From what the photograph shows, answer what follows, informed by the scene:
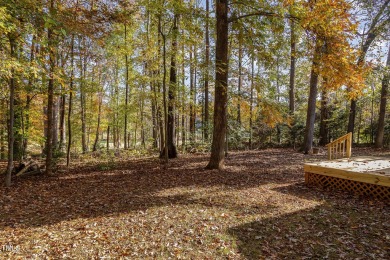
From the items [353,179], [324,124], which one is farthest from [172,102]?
[324,124]

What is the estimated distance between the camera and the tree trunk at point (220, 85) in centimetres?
777

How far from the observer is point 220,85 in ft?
25.4

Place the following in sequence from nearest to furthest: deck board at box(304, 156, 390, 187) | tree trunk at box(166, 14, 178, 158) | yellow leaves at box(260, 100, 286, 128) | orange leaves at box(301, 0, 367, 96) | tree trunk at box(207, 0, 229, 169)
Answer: deck board at box(304, 156, 390, 187)
orange leaves at box(301, 0, 367, 96)
tree trunk at box(207, 0, 229, 169)
yellow leaves at box(260, 100, 286, 128)
tree trunk at box(166, 14, 178, 158)

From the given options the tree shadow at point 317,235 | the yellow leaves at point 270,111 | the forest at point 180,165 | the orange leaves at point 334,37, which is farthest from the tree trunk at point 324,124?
the tree shadow at point 317,235

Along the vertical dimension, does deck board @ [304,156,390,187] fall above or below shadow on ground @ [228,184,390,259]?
above

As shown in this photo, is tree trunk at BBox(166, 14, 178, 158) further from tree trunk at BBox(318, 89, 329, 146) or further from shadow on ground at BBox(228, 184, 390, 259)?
tree trunk at BBox(318, 89, 329, 146)

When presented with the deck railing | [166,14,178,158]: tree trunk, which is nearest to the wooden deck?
the deck railing

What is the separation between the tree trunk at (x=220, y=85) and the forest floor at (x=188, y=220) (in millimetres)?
1167

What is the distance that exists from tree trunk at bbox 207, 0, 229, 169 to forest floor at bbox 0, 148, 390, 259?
1167mm

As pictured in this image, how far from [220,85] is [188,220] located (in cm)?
478

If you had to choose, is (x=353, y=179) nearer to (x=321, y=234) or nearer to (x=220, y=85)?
(x=321, y=234)

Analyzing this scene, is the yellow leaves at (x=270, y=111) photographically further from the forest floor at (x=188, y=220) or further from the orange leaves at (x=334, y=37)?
the forest floor at (x=188, y=220)

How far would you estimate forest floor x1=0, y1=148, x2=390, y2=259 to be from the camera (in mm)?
3369

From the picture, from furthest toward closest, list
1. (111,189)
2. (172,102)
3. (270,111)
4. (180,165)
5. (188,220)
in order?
(172,102) < (180,165) < (270,111) < (111,189) < (188,220)
